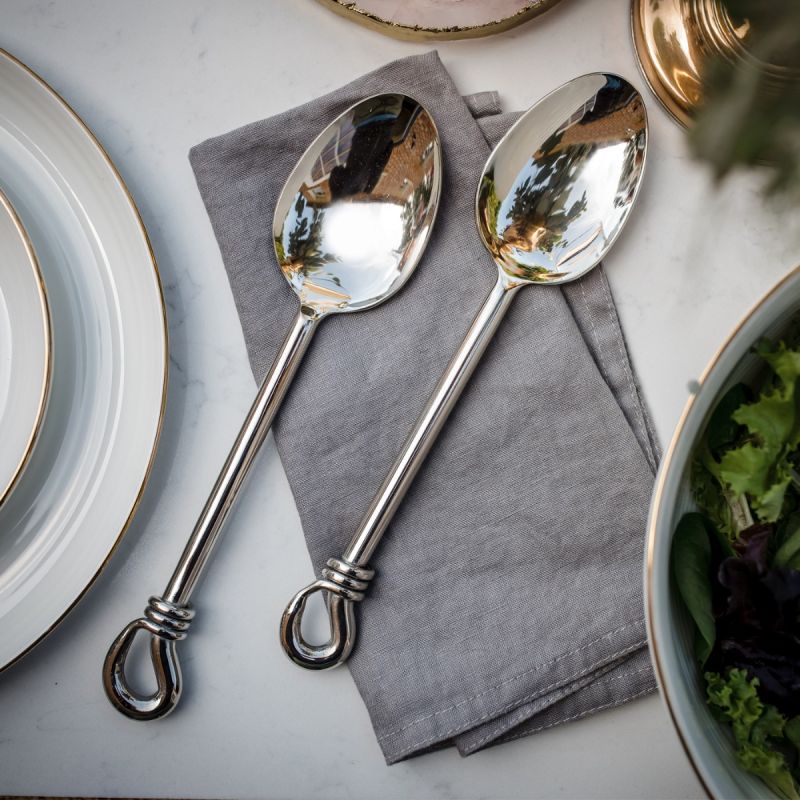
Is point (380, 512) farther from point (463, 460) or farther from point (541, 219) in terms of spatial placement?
point (541, 219)

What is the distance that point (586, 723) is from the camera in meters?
0.46

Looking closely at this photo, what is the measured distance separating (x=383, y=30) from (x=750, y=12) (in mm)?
251

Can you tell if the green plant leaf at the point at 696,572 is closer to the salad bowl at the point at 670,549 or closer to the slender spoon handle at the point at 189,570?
the salad bowl at the point at 670,549

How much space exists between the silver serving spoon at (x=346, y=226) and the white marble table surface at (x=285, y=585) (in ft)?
0.09

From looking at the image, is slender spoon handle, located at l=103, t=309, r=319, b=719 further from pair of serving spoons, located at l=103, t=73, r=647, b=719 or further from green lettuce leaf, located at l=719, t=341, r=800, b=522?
green lettuce leaf, located at l=719, t=341, r=800, b=522

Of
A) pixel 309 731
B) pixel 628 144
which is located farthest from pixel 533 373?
pixel 309 731

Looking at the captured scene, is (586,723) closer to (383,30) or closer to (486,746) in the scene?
(486,746)

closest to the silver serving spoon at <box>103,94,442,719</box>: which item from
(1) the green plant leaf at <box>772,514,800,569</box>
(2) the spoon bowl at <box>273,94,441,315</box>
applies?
(2) the spoon bowl at <box>273,94,441,315</box>

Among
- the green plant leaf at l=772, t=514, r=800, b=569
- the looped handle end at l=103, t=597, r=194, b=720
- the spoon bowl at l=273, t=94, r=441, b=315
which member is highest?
the spoon bowl at l=273, t=94, r=441, b=315

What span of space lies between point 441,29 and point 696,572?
0.34 metres

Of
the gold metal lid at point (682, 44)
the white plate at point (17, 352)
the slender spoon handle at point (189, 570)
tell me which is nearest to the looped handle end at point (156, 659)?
the slender spoon handle at point (189, 570)

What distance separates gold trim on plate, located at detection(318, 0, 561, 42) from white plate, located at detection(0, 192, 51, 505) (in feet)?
0.78

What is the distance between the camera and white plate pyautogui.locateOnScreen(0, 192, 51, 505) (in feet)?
1.46

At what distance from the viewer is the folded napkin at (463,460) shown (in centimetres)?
45
